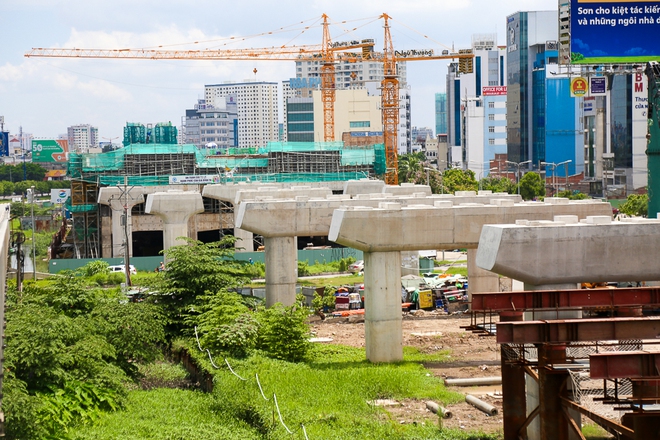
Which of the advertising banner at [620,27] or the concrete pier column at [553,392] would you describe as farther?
the advertising banner at [620,27]

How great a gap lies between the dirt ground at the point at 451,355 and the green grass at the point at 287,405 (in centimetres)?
67

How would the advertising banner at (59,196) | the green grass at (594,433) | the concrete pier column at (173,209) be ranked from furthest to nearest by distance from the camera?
the advertising banner at (59,196) < the concrete pier column at (173,209) < the green grass at (594,433)

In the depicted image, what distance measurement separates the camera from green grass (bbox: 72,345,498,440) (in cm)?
2189

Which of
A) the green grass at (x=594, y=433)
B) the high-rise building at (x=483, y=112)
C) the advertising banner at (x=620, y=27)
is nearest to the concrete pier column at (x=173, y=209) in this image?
the advertising banner at (x=620, y=27)

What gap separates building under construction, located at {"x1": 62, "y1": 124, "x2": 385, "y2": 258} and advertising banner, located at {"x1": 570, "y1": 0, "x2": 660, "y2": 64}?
106 ft

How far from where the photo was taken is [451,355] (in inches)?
1302

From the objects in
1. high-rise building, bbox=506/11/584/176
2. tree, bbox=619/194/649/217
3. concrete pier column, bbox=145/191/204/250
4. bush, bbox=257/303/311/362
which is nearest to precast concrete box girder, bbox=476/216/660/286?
bush, bbox=257/303/311/362

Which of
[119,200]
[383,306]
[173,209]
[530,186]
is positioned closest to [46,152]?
[530,186]

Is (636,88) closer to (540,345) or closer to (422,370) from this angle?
(422,370)

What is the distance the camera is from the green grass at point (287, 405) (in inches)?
862

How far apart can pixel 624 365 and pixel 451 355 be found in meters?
17.8

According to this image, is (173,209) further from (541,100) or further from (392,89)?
(541,100)

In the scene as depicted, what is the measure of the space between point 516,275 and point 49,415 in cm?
1177

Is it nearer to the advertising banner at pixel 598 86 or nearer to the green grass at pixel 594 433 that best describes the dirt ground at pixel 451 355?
the green grass at pixel 594 433
